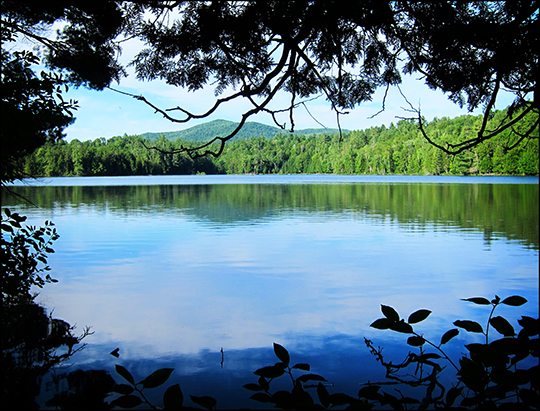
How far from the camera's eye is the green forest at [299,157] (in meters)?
65.4

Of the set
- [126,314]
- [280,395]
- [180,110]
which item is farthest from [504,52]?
[126,314]

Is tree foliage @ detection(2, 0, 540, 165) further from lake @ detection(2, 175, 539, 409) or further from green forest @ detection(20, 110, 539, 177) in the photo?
green forest @ detection(20, 110, 539, 177)

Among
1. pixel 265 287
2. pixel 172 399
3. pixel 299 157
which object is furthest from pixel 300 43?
pixel 299 157

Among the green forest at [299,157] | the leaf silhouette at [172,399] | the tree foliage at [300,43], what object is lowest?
the leaf silhouette at [172,399]

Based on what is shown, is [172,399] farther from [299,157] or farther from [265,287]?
[299,157]

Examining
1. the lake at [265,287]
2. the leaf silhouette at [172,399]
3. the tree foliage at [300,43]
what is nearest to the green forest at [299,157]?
the lake at [265,287]

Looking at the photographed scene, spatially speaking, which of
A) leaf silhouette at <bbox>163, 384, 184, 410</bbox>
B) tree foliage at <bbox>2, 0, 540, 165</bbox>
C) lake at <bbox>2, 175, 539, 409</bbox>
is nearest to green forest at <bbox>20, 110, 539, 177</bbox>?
lake at <bbox>2, 175, 539, 409</bbox>

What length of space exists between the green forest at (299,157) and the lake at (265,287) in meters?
37.6

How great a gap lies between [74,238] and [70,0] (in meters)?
8.91

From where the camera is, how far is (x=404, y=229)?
11.6 meters

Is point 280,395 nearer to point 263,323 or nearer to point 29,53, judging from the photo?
point 29,53

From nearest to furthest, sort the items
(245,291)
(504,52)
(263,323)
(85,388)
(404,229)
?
(504,52) → (85,388) → (263,323) → (245,291) → (404,229)

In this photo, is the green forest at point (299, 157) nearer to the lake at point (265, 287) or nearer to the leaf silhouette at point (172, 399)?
the lake at point (265, 287)

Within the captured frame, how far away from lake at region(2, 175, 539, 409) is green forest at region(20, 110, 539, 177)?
123 feet
